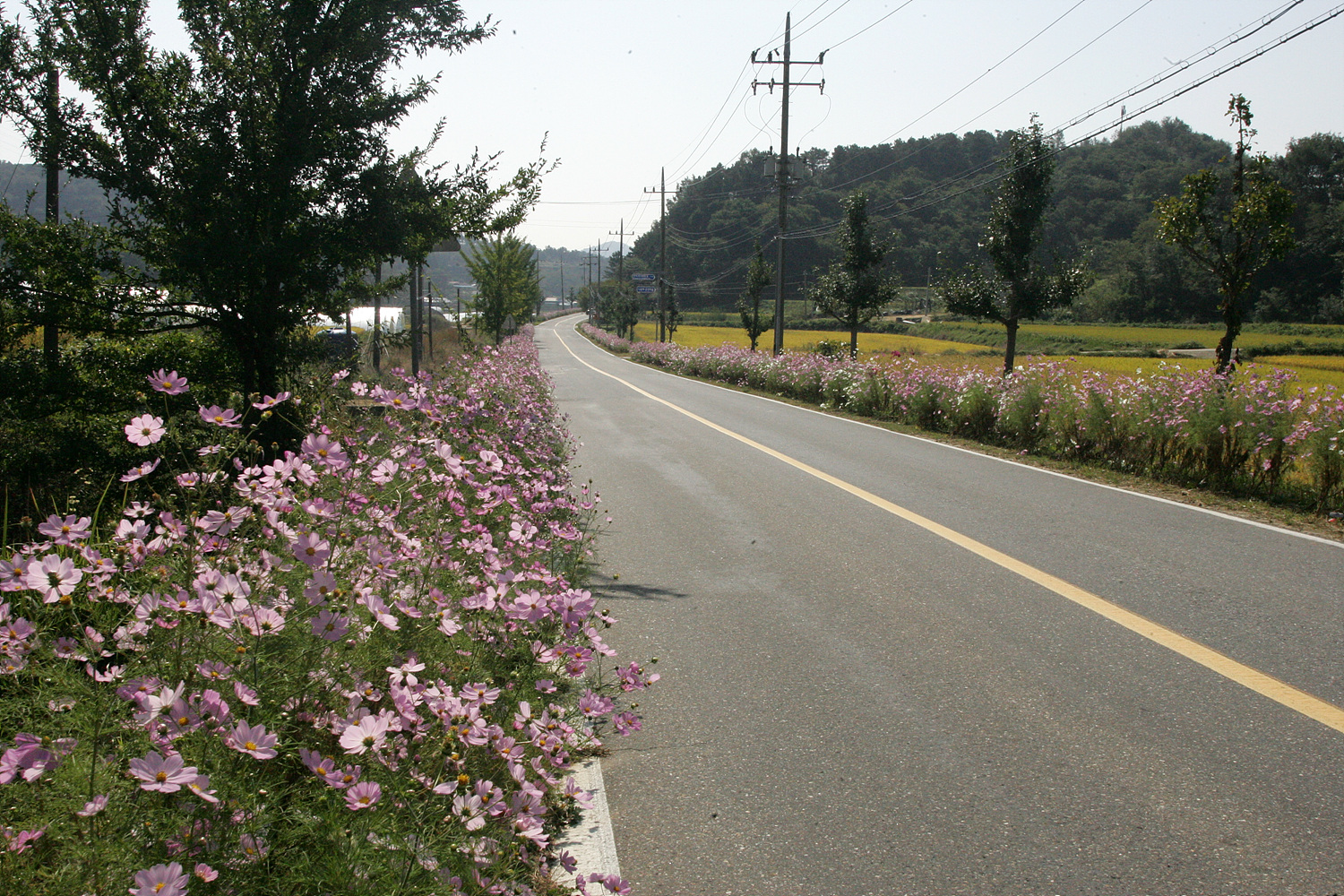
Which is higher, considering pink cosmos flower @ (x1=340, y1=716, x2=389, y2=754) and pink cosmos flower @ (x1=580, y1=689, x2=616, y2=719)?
pink cosmos flower @ (x1=340, y1=716, x2=389, y2=754)

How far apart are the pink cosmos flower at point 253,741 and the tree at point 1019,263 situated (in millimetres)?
24016

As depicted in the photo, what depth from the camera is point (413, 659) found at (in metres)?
2.66

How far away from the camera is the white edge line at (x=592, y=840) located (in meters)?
2.78

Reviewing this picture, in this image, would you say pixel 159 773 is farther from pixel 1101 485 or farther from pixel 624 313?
pixel 624 313

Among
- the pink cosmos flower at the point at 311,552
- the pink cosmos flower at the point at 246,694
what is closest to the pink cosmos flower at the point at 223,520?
the pink cosmos flower at the point at 311,552

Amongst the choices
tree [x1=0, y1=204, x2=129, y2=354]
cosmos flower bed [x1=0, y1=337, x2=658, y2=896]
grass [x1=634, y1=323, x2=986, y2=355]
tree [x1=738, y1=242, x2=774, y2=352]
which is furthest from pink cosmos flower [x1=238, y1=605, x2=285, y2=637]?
grass [x1=634, y1=323, x2=986, y2=355]

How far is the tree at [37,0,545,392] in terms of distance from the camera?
6352 mm

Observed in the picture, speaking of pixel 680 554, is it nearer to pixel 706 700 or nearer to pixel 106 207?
pixel 706 700

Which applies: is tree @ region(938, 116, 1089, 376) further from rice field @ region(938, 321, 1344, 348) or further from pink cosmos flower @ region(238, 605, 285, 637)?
rice field @ region(938, 321, 1344, 348)

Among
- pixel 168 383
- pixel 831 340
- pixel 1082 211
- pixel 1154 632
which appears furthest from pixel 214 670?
pixel 1082 211

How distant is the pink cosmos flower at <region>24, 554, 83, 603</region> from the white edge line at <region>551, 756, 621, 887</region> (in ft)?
5.22

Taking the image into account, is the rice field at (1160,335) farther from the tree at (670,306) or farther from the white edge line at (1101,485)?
the white edge line at (1101,485)

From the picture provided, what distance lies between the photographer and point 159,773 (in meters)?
1.78

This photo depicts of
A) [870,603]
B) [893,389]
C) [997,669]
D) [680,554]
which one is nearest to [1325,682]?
[997,669]
